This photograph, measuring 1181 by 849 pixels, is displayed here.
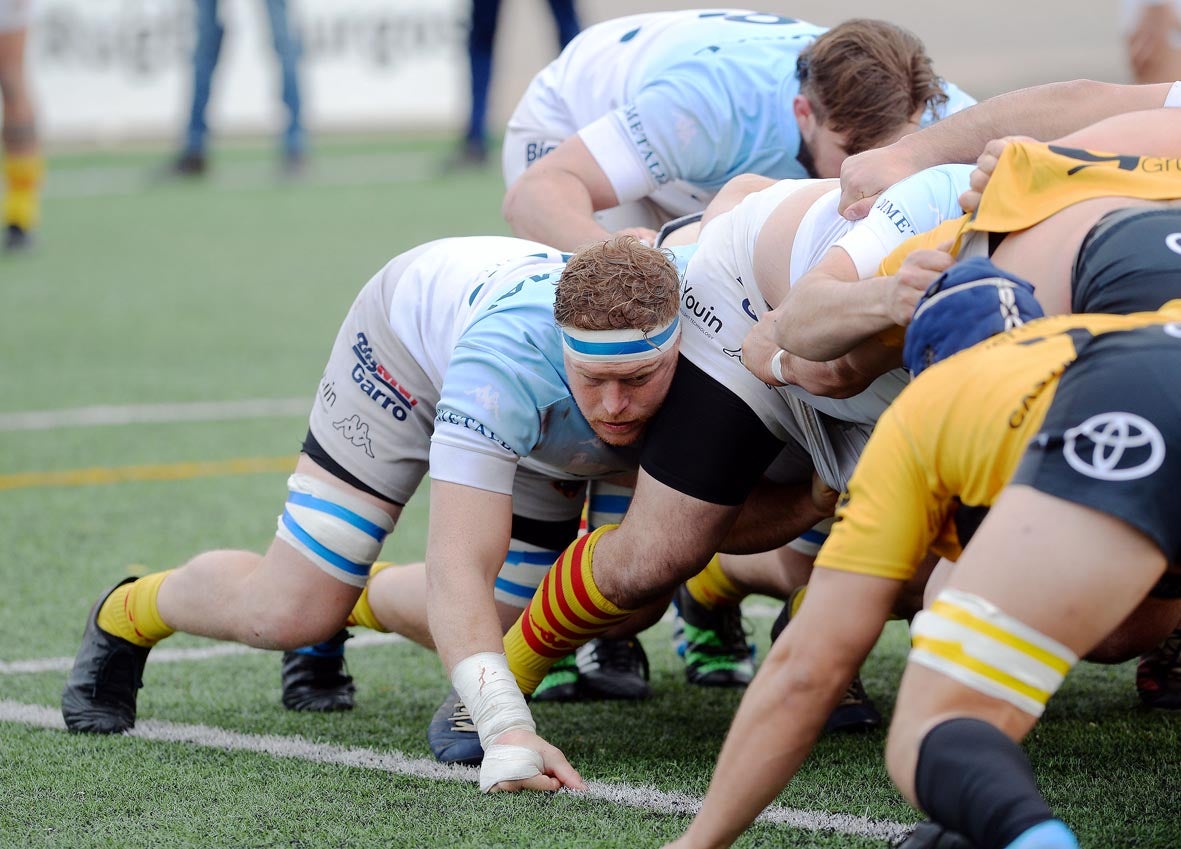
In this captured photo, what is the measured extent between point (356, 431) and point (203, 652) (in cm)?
100

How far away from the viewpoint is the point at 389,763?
3211mm

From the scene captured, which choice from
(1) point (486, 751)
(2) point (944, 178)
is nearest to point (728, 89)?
(2) point (944, 178)

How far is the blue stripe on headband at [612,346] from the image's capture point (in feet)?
9.91

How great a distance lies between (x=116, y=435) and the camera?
21.4ft

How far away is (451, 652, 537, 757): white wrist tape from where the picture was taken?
2893mm

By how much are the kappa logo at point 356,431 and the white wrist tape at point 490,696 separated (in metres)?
0.72

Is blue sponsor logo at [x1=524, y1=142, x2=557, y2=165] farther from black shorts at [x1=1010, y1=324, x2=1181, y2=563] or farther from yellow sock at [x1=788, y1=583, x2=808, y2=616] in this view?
black shorts at [x1=1010, y1=324, x2=1181, y2=563]

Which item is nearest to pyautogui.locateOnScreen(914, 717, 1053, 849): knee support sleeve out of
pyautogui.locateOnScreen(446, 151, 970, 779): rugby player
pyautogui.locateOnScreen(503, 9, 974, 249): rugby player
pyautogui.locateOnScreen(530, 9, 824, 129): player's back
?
pyautogui.locateOnScreen(446, 151, 970, 779): rugby player

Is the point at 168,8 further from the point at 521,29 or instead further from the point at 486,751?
the point at 486,751

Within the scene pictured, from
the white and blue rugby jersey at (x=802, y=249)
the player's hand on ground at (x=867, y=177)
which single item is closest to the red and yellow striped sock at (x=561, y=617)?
the white and blue rugby jersey at (x=802, y=249)

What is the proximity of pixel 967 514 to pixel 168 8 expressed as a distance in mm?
15071

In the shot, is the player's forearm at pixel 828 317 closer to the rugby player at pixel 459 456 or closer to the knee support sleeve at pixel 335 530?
the rugby player at pixel 459 456

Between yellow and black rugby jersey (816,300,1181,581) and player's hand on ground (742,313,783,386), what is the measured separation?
0.73 meters

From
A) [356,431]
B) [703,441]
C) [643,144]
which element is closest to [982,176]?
[703,441]
